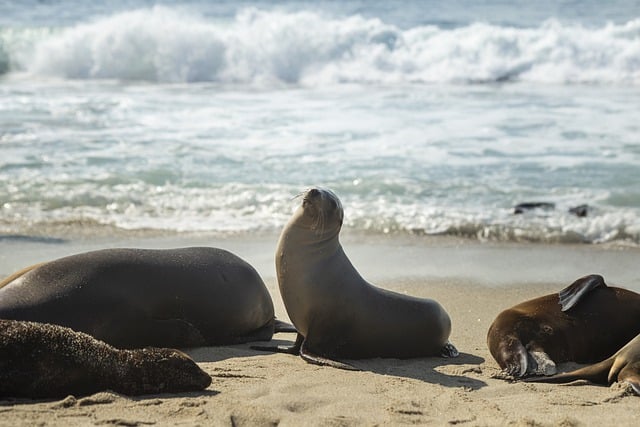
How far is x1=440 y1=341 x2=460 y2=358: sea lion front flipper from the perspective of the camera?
5809 millimetres

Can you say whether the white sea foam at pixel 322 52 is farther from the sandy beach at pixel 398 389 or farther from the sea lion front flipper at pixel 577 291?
the sea lion front flipper at pixel 577 291

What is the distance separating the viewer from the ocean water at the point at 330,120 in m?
9.97

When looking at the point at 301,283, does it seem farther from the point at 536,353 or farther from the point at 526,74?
the point at 526,74

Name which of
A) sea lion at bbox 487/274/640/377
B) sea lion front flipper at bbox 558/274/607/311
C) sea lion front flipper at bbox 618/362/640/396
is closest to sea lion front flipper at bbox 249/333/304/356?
sea lion at bbox 487/274/640/377

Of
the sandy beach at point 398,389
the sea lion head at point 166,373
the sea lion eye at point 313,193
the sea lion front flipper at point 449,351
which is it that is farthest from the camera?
the sea lion front flipper at point 449,351

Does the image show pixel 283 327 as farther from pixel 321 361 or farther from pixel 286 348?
pixel 321 361

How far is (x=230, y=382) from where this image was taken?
4.71 meters

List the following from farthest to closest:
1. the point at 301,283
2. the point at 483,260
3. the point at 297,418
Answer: the point at 483,260, the point at 301,283, the point at 297,418

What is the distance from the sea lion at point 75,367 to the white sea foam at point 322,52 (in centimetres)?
1758

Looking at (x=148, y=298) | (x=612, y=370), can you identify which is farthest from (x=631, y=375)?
(x=148, y=298)

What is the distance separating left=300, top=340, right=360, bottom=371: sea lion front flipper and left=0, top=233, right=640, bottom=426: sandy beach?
68 mm

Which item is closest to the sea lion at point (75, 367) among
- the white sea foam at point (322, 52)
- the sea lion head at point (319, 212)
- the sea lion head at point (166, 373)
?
the sea lion head at point (166, 373)

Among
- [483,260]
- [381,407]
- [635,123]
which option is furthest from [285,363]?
[635,123]

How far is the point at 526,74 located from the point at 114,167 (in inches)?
489
